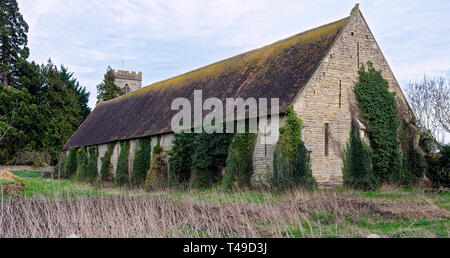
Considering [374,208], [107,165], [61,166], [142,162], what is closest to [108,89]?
[61,166]

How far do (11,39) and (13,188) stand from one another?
32303mm

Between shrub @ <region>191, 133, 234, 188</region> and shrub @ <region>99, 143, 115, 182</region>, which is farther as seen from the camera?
shrub @ <region>99, 143, 115, 182</region>

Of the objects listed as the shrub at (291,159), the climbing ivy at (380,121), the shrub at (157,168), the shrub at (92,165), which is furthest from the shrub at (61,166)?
the climbing ivy at (380,121)

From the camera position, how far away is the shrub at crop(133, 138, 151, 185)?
26.9 m

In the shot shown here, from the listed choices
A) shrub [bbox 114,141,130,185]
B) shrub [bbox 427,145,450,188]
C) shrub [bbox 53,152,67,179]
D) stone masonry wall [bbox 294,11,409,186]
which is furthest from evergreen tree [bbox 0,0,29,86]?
shrub [bbox 427,145,450,188]

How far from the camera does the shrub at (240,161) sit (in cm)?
1916

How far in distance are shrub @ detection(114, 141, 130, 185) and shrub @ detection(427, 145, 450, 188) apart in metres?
17.6

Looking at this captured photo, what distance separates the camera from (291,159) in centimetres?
1781

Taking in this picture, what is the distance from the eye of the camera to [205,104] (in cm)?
2442

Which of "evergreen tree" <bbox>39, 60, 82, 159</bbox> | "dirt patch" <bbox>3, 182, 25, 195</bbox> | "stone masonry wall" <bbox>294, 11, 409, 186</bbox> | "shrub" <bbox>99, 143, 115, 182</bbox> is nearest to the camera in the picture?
"dirt patch" <bbox>3, 182, 25, 195</bbox>

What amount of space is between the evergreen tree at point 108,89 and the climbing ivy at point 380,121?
4058 centimetres

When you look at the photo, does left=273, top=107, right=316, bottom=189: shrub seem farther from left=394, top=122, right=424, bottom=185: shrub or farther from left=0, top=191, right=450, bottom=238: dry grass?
left=394, top=122, right=424, bottom=185: shrub

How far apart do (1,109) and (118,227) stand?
1569 inches
